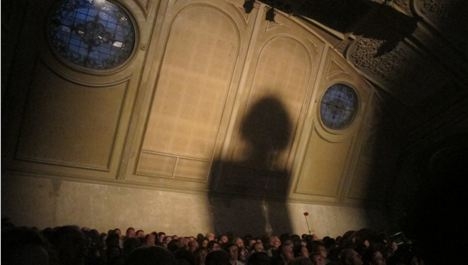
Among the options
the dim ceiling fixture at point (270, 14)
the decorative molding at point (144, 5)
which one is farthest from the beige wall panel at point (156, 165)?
the dim ceiling fixture at point (270, 14)

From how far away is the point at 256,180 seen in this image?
32.7 ft

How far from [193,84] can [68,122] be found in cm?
255

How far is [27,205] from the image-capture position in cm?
749

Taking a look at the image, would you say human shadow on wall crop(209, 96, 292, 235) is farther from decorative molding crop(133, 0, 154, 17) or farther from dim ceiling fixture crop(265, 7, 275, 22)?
Answer: decorative molding crop(133, 0, 154, 17)

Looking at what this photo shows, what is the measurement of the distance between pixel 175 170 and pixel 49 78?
3.07m

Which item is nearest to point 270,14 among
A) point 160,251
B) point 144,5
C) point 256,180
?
point 144,5

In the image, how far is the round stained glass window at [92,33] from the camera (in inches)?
303

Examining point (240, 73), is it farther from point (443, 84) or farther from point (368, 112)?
point (443, 84)

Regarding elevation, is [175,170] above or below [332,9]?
below

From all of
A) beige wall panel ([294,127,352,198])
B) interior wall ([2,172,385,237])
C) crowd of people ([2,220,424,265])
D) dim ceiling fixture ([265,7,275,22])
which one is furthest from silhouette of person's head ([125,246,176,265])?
beige wall panel ([294,127,352,198])

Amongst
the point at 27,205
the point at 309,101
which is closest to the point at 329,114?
the point at 309,101

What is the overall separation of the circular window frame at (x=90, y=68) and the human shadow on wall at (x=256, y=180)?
2838 mm

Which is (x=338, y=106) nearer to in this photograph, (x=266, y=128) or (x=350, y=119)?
(x=350, y=119)

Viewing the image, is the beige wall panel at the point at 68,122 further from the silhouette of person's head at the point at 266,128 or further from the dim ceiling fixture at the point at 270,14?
the dim ceiling fixture at the point at 270,14
